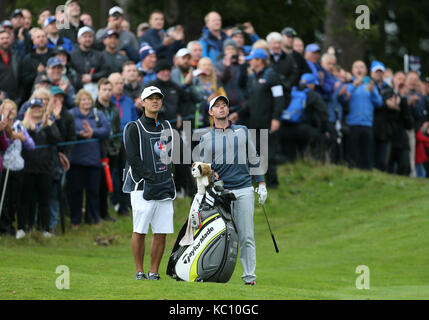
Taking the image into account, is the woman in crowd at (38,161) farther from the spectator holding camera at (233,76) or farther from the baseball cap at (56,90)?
the spectator holding camera at (233,76)

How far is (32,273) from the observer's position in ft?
39.7

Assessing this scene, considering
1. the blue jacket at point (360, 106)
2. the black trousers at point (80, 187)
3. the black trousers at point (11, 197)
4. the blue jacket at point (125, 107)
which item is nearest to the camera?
the black trousers at point (11, 197)

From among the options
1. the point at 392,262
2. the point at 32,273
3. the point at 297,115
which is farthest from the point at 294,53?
the point at 32,273

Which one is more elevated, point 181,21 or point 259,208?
point 181,21

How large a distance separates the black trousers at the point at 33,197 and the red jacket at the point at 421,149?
11.7m

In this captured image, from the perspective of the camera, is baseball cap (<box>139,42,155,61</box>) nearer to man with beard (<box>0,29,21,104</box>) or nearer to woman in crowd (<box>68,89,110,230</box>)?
woman in crowd (<box>68,89,110,230</box>)

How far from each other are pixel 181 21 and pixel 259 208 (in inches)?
453

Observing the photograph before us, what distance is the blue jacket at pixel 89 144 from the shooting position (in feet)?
58.5

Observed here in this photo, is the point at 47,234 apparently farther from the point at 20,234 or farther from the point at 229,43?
the point at 229,43

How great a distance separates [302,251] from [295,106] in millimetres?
4658

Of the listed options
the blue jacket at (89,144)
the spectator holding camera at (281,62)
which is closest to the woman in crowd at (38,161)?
the blue jacket at (89,144)

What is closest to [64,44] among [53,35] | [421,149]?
[53,35]
